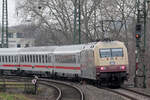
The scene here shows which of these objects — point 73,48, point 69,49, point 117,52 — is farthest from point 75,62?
point 117,52

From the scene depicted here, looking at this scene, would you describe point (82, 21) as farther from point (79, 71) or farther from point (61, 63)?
point (79, 71)

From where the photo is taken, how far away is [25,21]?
5628cm

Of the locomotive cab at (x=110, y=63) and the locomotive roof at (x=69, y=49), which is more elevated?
the locomotive roof at (x=69, y=49)

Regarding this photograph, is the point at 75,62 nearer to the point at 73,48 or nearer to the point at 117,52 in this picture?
the point at 73,48

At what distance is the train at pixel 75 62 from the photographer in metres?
25.2

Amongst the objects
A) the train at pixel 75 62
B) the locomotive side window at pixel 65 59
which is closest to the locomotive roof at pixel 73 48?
the train at pixel 75 62

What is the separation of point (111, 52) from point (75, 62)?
616 cm

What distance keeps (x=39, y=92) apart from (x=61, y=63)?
9.16 metres

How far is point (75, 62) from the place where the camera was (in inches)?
1234

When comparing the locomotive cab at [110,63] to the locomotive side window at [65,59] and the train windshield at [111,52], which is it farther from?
the locomotive side window at [65,59]

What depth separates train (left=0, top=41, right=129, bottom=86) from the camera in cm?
2523

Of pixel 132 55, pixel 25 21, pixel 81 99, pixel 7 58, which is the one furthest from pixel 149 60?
pixel 25 21

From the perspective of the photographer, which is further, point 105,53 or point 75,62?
point 75,62

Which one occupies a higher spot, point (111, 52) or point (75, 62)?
point (111, 52)
